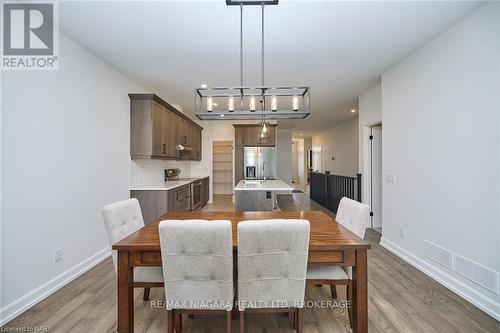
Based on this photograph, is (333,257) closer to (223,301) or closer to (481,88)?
(223,301)

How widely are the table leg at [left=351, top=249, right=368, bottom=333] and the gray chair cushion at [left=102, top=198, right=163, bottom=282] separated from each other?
143 centimetres

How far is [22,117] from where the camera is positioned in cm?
209

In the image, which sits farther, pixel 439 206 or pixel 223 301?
pixel 439 206

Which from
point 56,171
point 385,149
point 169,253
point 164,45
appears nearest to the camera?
point 169,253

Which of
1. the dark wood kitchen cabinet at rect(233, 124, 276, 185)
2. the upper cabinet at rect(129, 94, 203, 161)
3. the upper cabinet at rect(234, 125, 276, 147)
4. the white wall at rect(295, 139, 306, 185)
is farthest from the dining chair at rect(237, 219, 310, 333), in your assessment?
the white wall at rect(295, 139, 306, 185)

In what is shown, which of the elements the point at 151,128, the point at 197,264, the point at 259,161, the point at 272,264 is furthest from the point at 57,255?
the point at 259,161

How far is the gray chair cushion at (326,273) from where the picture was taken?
1777 mm

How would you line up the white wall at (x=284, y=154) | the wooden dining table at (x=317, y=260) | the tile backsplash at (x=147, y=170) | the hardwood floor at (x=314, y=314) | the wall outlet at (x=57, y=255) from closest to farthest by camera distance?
the wooden dining table at (x=317, y=260), the hardwood floor at (x=314, y=314), the wall outlet at (x=57, y=255), the tile backsplash at (x=147, y=170), the white wall at (x=284, y=154)

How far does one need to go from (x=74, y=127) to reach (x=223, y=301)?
2.57m

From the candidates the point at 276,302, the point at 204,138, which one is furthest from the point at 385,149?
the point at 204,138

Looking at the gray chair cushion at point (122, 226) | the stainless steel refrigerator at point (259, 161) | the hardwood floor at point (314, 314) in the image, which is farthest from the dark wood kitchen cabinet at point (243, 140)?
the gray chair cushion at point (122, 226)

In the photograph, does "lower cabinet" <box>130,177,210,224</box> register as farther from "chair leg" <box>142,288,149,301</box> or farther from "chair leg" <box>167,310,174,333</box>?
"chair leg" <box>167,310,174,333</box>

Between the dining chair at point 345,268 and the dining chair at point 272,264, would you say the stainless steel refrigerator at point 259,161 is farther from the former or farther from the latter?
the dining chair at point 272,264

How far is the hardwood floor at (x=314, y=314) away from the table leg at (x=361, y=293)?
0.86 ft
